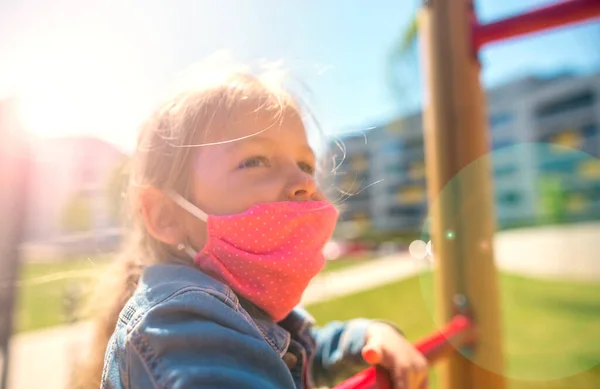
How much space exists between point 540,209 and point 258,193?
535 centimetres

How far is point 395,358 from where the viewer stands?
1.63 feet

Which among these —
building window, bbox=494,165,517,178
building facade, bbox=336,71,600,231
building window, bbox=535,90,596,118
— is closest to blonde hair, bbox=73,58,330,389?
building facade, bbox=336,71,600,231

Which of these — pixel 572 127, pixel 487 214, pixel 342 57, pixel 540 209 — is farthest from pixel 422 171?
pixel 342 57

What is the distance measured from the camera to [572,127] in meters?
5.69

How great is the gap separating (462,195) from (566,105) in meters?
6.02

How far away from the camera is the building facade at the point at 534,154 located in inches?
181

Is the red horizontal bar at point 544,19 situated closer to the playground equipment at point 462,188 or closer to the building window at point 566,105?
the playground equipment at point 462,188

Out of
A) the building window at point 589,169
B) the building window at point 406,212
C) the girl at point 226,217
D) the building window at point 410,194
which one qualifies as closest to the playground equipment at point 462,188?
the girl at point 226,217

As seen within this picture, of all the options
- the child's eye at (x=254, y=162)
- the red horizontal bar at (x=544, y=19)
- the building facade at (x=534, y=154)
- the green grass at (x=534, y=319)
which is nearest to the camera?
the child's eye at (x=254, y=162)

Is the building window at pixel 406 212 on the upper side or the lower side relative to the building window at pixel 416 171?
lower

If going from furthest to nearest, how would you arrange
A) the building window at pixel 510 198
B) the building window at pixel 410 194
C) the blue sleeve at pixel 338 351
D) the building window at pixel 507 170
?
1. the building window at pixel 410 194
2. the building window at pixel 510 198
3. the building window at pixel 507 170
4. the blue sleeve at pixel 338 351

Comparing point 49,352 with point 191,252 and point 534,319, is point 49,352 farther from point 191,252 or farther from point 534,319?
point 534,319

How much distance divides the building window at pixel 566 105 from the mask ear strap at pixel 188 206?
21.1ft

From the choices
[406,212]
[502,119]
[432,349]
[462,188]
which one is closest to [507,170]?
[502,119]
